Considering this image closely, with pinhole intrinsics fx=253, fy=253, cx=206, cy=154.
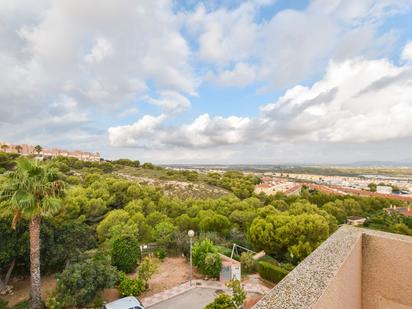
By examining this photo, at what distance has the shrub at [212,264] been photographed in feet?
39.0

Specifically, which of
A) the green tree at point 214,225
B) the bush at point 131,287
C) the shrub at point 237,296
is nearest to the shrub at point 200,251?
the bush at point 131,287

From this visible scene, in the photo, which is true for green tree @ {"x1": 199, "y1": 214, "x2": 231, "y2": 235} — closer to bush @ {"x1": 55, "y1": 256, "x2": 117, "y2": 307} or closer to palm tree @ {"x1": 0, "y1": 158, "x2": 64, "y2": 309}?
bush @ {"x1": 55, "y1": 256, "x2": 117, "y2": 307}

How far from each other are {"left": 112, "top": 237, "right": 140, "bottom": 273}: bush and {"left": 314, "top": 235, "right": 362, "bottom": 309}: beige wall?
1007 cm

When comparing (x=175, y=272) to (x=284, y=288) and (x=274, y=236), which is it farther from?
(x=284, y=288)

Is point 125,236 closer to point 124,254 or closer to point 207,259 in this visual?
point 124,254

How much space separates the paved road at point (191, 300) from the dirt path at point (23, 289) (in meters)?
4.47

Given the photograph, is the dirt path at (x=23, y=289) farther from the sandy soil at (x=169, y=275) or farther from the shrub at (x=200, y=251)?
the shrub at (x=200, y=251)

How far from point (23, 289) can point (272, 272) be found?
11.0 metres

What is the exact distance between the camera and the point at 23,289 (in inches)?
425

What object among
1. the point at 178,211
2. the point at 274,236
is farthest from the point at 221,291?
the point at 178,211

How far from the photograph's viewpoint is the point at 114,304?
8.44m

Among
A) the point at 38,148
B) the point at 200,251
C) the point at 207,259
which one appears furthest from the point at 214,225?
the point at 38,148

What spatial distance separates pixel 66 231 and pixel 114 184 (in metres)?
18.1

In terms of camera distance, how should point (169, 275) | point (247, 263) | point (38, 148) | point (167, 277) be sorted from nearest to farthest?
point (167, 277) → point (169, 275) → point (247, 263) → point (38, 148)
